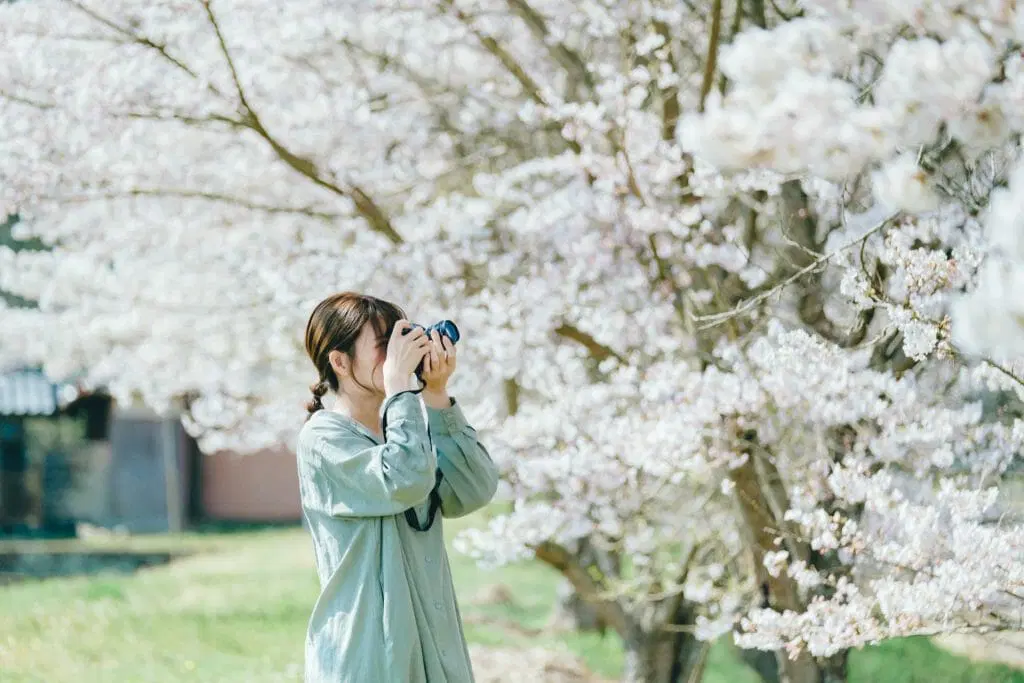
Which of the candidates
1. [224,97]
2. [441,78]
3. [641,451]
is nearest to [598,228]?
[641,451]

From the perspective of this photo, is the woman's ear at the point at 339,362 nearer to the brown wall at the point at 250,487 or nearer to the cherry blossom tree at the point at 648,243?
the cherry blossom tree at the point at 648,243

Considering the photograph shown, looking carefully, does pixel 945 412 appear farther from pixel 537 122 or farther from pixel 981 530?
pixel 537 122

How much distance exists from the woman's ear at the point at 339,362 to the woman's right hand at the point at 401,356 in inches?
5.8

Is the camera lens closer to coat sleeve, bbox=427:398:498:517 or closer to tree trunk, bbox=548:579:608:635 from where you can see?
coat sleeve, bbox=427:398:498:517

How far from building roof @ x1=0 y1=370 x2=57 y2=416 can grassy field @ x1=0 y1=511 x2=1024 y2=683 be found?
468cm

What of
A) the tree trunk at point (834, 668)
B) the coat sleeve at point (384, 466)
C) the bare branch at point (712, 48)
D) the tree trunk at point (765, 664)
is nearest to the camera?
the coat sleeve at point (384, 466)

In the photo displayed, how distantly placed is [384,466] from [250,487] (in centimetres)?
1547

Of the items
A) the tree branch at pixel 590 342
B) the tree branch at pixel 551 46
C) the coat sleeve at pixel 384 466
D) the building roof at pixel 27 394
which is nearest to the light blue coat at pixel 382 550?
the coat sleeve at pixel 384 466

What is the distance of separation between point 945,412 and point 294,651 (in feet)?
14.8

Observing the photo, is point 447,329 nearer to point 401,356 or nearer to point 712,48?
point 401,356

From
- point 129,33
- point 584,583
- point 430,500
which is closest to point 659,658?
point 584,583

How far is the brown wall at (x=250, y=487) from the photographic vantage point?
1708cm

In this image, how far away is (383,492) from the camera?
7.48 feet

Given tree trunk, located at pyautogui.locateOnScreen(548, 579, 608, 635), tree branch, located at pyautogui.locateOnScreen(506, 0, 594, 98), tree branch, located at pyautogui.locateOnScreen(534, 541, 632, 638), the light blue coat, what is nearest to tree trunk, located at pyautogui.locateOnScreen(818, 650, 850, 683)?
tree branch, located at pyautogui.locateOnScreen(534, 541, 632, 638)
